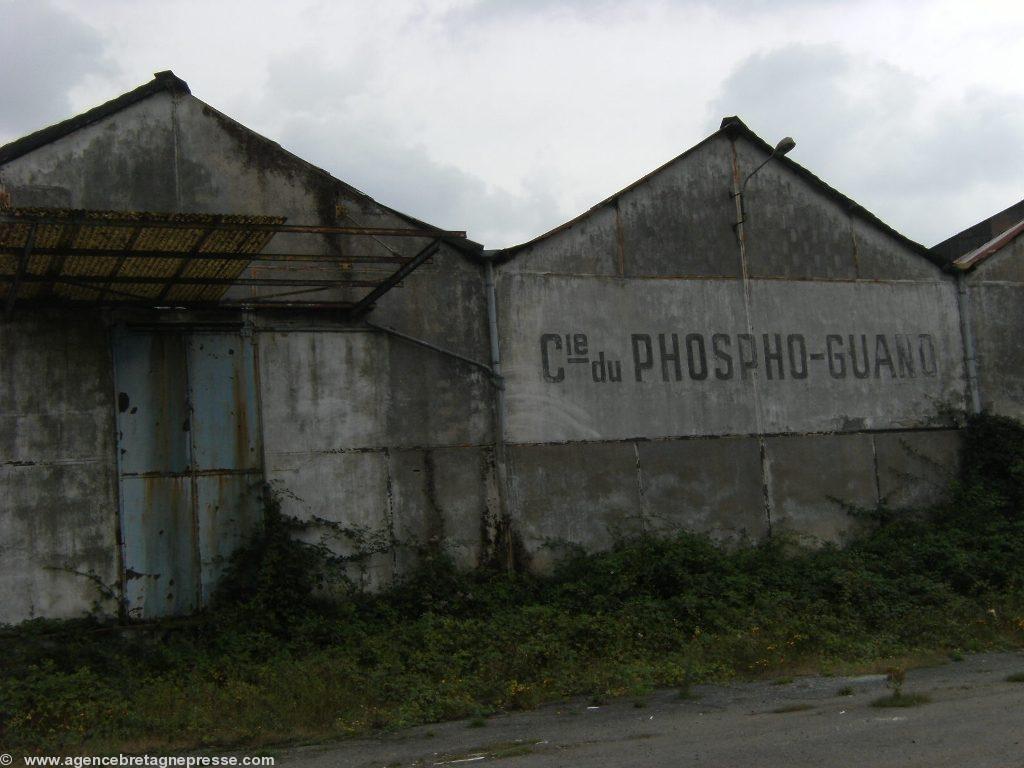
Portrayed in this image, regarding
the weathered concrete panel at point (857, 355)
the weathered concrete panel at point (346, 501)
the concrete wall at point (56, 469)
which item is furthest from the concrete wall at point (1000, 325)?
the concrete wall at point (56, 469)

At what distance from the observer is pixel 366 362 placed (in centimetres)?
1473

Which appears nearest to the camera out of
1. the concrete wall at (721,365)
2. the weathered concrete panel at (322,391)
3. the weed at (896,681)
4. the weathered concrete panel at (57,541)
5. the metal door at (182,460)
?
the weed at (896,681)

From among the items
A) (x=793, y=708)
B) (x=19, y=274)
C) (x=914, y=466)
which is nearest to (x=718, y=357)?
(x=914, y=466)

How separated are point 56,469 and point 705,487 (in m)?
8.97

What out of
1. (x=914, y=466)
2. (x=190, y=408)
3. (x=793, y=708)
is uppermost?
(x=190, y=408)

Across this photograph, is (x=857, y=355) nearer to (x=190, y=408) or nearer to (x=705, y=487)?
(x=705, y=487)

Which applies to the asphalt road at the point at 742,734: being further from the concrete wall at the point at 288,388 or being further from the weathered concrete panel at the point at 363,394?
the weathered concrete panel at the point at 363,394

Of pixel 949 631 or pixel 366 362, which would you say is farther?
pixel 366 362

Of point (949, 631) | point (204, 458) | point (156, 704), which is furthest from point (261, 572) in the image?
point (949, 631)

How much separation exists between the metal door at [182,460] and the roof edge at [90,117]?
2.51 meters

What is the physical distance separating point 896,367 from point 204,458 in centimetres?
1098

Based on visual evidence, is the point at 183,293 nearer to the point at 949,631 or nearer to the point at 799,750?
the point at 799,750

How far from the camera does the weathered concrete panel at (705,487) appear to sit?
628 inches

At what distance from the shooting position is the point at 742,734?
8680mm
